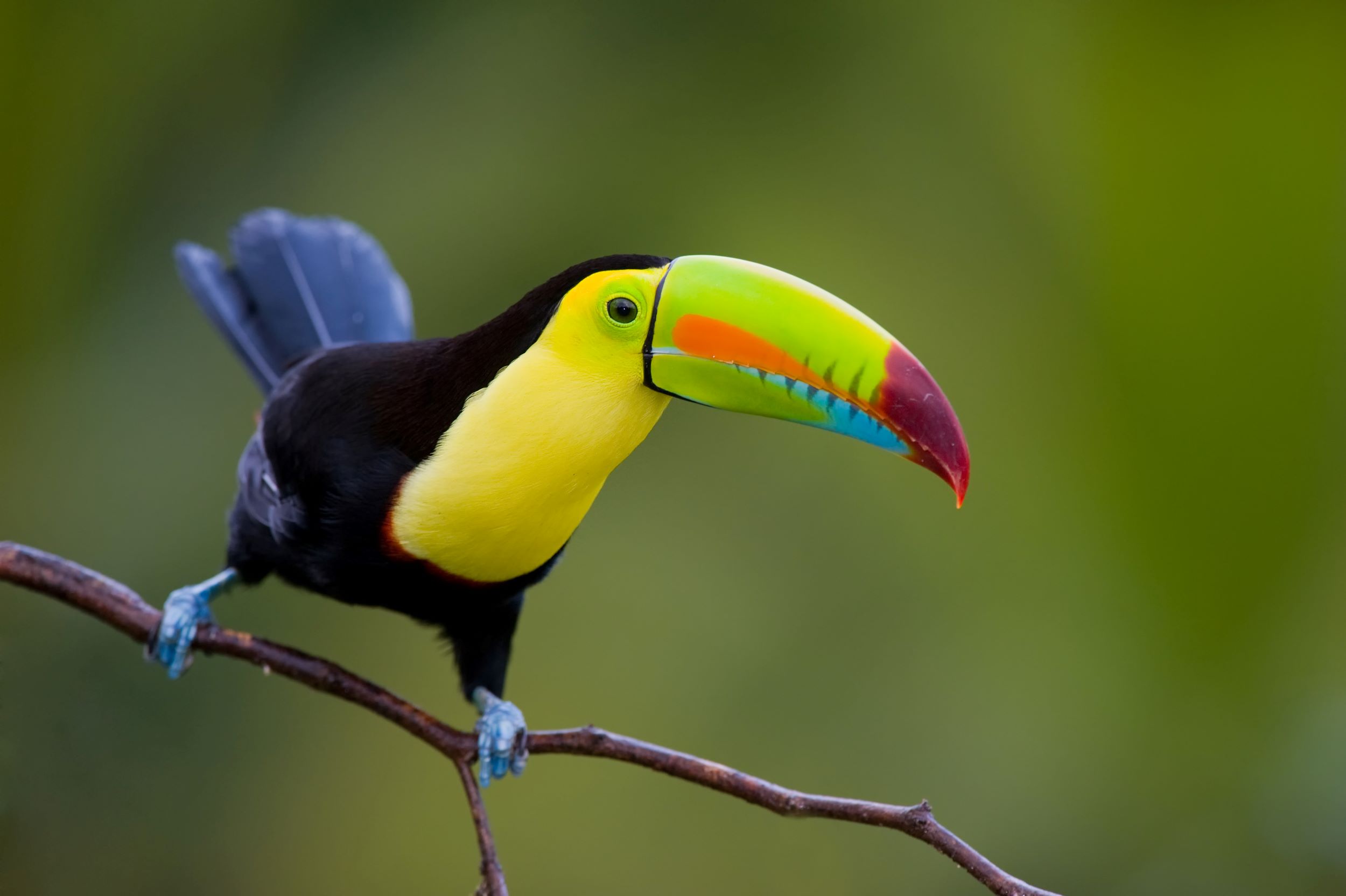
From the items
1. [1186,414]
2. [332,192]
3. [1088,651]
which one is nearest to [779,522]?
[1088,651]

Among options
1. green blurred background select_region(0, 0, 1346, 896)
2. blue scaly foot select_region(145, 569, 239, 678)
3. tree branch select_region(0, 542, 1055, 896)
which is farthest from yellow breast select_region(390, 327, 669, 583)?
green blurred background select_region(0, 0, 1346, 896)

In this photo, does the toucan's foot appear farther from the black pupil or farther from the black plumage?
the black pupil

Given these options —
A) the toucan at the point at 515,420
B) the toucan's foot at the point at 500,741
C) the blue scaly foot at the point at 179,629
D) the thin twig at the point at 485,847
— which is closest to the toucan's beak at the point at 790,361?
the toucan at the point at 515,420

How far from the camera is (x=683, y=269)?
4.12ft

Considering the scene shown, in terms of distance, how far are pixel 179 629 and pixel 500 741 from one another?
0.45m

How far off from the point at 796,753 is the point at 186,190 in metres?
2.02

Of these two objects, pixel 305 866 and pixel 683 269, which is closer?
pixel 683 269

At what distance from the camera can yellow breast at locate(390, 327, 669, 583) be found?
4.17 ft

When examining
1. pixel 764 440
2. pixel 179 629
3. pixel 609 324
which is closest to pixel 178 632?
pixel 179 629

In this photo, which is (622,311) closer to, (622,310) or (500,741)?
(622,310)

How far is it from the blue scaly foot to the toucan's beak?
0.80 m

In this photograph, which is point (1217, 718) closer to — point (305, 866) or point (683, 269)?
point (305, 866)

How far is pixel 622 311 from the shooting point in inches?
49.4

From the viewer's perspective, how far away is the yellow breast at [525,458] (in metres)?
1.27
